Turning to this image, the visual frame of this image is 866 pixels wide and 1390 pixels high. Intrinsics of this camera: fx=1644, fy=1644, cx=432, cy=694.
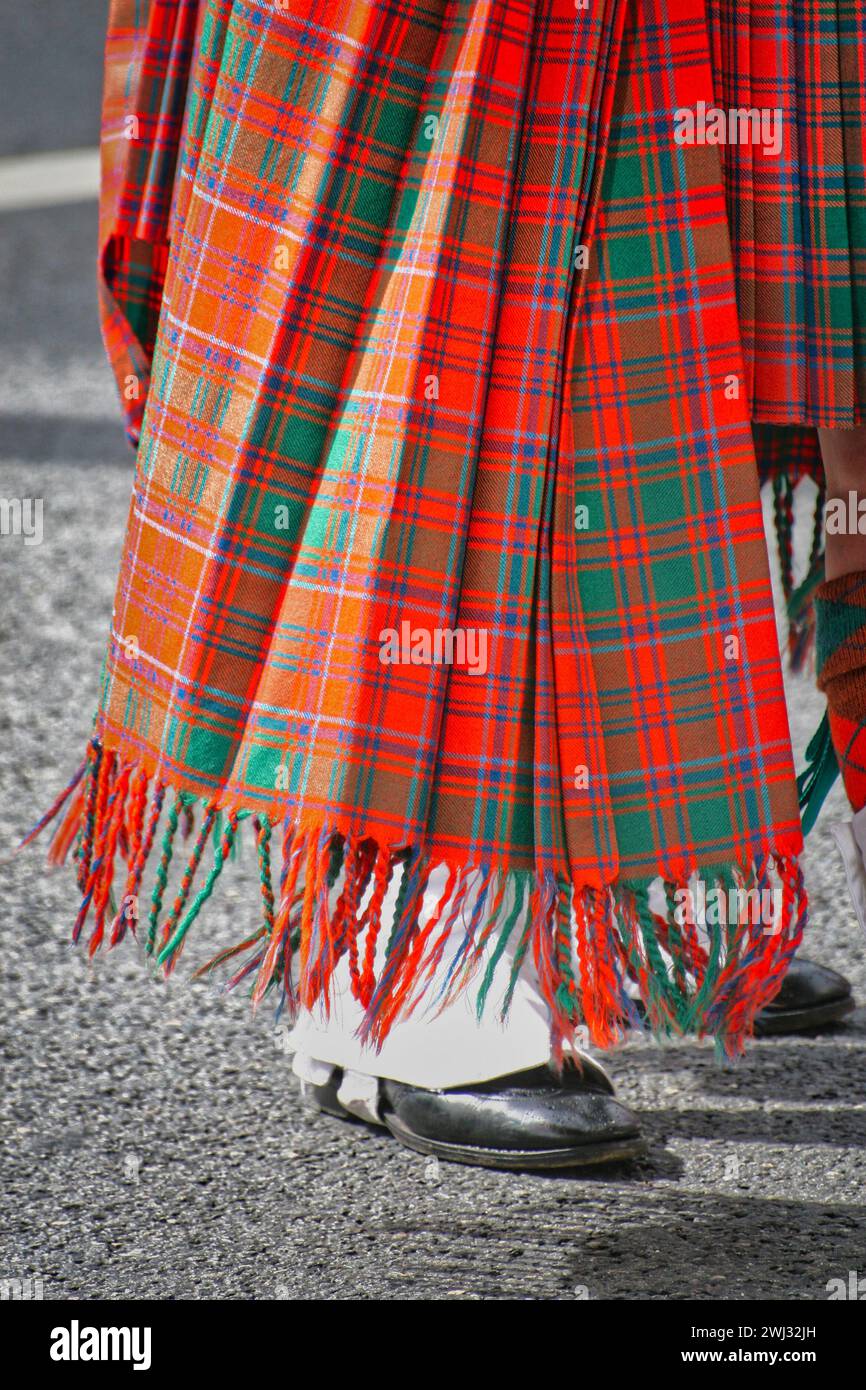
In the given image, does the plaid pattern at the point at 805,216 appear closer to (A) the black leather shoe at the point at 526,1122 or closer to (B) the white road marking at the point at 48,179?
(A) the black leather shoe at the point at 526,1122

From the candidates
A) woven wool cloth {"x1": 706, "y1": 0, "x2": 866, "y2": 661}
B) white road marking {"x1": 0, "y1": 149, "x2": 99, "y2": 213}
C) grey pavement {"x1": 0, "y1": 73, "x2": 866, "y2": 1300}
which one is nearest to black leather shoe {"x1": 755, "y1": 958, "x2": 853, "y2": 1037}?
grey pavement {"x1": 0, "y1": 73, "x2": 866, "y2": 1300}

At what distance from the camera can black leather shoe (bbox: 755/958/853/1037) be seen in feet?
5.68

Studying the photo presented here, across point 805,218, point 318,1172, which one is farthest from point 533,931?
point 805,218

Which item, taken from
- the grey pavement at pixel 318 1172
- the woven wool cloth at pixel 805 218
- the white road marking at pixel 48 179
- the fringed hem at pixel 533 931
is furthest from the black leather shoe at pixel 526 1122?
the white road marking at pixel 48 179

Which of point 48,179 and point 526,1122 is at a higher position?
point 48,179

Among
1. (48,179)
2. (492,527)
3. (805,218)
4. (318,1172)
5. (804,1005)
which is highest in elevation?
(48,179)

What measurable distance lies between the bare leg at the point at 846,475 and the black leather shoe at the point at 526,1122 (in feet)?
1.71

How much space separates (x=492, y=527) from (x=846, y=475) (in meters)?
0.36

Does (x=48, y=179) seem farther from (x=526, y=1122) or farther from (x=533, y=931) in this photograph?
(x=533, y=931)

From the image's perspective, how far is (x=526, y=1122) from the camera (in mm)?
1482

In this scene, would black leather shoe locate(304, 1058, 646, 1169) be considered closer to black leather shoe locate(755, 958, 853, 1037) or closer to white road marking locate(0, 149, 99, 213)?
black leather shoe locate(755, 958, 853, 1037)

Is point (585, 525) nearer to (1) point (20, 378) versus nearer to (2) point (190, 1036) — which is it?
(2) point (190, 1036)

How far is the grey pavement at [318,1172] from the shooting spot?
1.34m

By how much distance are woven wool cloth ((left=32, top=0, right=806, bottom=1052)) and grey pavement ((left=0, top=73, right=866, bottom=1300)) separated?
0.78 ft
